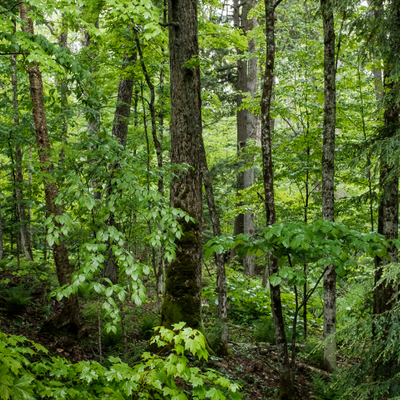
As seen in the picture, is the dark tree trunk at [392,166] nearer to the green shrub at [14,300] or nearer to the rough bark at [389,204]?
the rough bark at [389,204]

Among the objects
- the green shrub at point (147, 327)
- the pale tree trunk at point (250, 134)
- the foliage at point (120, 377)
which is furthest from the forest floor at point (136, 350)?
the pale tree trunk at point (250, 134)

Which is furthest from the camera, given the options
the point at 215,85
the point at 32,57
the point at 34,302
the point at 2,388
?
the point at 215,85

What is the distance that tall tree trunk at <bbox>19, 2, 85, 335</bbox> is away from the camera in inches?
197

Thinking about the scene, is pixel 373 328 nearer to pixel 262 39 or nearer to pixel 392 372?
pixel 392 372

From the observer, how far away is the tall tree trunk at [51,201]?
197 inches

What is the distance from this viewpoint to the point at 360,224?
6934mm

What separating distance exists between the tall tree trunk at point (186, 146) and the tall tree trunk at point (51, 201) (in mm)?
1687

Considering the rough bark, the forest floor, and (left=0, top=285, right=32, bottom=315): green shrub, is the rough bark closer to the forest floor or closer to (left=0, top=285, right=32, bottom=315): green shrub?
the forest floor

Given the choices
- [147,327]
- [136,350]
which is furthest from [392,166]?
[147,327]

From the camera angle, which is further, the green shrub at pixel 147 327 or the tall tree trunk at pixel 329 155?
the green shrub at pixel 147 327

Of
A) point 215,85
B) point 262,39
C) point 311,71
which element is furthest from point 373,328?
point 215,85

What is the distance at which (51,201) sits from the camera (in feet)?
16.4

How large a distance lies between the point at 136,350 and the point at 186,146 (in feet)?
10.4

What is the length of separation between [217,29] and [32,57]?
217 inches
